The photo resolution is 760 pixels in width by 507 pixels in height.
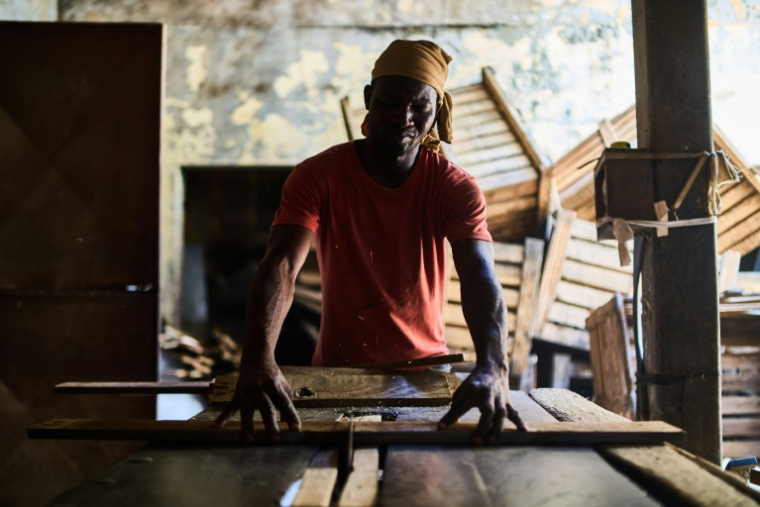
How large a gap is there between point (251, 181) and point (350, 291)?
222 inches

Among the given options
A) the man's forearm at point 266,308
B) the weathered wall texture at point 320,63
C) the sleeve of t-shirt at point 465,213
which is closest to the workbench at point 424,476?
the man's forearm at point 266,308

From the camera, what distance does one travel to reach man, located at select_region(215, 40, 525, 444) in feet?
7.38

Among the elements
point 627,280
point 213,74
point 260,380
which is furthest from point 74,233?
point 627,280

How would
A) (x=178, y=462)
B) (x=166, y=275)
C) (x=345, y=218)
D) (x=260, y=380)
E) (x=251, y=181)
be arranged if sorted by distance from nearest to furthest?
(x=178, y=462) < (x=260, y=380) < (x=345, y=218) < (x=166, y=275) < (x=251, y=181)

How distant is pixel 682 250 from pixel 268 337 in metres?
1.72

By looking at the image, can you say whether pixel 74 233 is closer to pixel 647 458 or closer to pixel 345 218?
pixel 345 218

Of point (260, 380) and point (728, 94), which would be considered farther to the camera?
point (728, 94)

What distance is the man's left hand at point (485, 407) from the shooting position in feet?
4.88

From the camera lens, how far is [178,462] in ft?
4.50

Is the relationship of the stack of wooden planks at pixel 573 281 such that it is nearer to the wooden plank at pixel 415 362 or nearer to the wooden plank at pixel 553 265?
the wooden plank at pixel 553 265

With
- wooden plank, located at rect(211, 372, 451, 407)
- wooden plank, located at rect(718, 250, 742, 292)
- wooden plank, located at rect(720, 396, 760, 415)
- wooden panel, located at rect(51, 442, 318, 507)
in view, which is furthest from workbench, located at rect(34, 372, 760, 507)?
wooden plank, located at rect(718, 250, 742, 292)

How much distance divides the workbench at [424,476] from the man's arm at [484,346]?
67 mm

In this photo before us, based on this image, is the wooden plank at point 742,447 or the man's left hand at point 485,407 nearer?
the man's left hand at point 485,407

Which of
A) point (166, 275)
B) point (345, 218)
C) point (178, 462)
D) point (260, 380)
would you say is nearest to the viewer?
point (178, 462)
